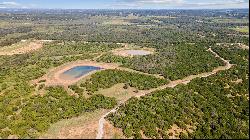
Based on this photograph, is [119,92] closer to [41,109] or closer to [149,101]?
[149,101]

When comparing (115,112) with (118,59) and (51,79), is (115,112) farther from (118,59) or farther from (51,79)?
(118,59)

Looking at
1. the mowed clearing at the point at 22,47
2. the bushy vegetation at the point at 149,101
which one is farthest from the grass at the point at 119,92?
the mowed clearing at the point at 22,47

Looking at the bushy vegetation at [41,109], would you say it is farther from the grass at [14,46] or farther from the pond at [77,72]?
the grass at [14,46]

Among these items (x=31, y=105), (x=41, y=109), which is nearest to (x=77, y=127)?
(x=41, y=109)

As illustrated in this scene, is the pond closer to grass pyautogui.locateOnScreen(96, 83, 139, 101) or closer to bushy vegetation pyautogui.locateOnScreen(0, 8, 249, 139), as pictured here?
bushy vegetation pyautogui.locateOnScreen(0, 8, 249, 139)

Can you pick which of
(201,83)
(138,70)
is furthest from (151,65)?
(201,83)

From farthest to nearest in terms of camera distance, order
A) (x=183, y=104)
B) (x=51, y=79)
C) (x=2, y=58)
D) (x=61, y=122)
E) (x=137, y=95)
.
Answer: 1. (x=2, y=58)
2. (x=51, y=79)
3. (x=137, y=95)
4. (x=183, y=104)
5. (x=61, y=122)
